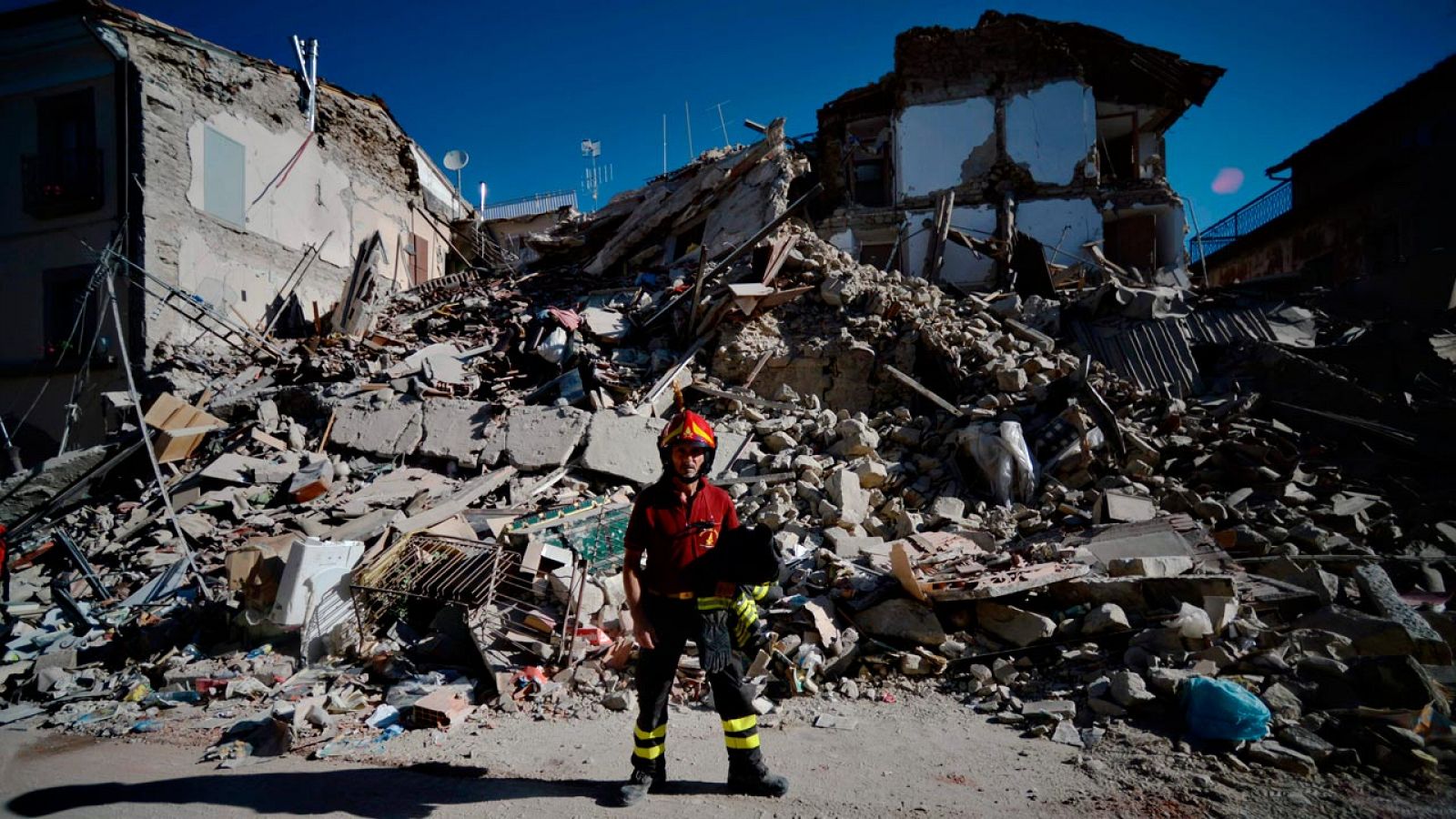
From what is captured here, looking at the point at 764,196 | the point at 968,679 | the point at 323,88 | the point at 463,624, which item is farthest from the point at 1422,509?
the point at 323,88

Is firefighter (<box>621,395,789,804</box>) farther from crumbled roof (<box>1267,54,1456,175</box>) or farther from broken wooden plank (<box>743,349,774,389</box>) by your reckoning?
crumbled roof (<box>1267,54,1456,175</box>)

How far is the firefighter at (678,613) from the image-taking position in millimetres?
2914

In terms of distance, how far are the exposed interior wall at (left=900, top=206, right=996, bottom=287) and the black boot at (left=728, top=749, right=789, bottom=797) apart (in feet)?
52.1

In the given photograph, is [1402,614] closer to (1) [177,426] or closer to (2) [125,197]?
(1) [177,426]

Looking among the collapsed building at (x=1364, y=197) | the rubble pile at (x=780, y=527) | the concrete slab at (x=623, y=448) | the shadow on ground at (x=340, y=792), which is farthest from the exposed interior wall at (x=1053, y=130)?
the shadow on ground at (x=340, y=792)

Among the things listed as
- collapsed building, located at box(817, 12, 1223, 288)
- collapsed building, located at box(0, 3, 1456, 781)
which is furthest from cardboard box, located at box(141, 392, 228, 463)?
collapsed building, located at box(817, 12, 1223, 288)

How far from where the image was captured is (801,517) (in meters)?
6.57

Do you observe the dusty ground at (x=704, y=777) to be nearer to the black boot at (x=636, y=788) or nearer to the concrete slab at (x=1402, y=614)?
the black boot at (x=636, y=788)

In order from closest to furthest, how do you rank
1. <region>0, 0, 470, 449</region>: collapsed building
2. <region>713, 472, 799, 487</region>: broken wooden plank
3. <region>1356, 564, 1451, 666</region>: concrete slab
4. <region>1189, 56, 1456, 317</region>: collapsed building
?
<region>1356, 564, 1451, 666</region>: concrete slab
<region>713, 472, 799, 487</region>: broken wooden plank
<region>0, 0, 470, 449</region>: collapsed building
<region>1189, 56, 1456, 317</region>: collapsed building

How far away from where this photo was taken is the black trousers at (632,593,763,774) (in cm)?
290

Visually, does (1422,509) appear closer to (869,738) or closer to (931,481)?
(931,481)

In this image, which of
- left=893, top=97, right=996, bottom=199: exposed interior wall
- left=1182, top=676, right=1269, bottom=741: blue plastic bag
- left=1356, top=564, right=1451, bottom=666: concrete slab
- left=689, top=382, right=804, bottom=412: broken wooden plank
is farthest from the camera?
left=893, top=97, right=996, bottom=199: exposed interior wall

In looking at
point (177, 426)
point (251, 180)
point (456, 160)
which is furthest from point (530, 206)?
point (177, 426)

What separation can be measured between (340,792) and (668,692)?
1.65m
